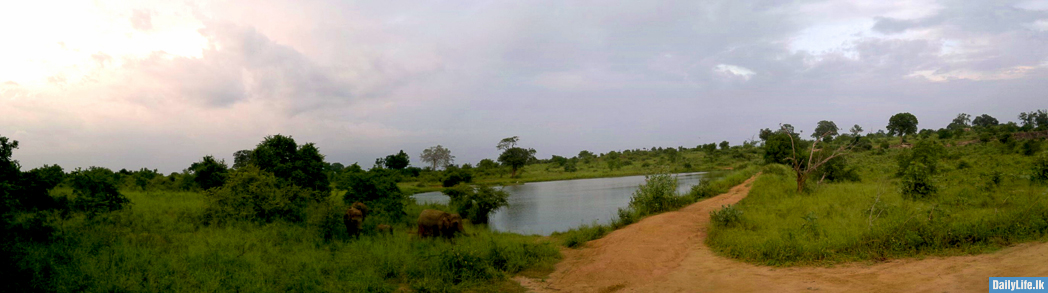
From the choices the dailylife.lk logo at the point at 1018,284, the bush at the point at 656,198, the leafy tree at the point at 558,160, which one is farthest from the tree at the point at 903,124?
the dailylife.lk logo at the point at 1018,284

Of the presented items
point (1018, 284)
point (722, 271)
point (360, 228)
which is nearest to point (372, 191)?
point (360, 228)

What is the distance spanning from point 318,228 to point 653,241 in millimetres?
8302

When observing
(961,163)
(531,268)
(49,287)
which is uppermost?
(961,163)

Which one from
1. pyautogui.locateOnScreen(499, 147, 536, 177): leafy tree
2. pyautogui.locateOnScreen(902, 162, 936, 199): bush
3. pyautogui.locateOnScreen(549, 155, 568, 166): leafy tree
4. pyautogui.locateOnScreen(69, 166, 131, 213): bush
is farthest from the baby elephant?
pyautogui.locateOnScreen(549, 155, 568, 166): leafy tree

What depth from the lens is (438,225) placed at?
1187cm

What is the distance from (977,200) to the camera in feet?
33.4

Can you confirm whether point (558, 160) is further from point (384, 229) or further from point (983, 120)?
point (384, 229)

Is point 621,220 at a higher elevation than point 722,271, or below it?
higher

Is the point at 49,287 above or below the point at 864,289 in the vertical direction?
above

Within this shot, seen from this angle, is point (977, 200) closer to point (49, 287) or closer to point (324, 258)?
point (324, 258)

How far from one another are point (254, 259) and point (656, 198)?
12437 mm

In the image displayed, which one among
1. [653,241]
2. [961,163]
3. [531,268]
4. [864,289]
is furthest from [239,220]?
[961,163]

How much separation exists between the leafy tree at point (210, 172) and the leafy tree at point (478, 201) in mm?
10356

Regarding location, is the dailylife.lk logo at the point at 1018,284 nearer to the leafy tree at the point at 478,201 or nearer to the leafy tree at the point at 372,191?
the leafy tree at the point at 478,201
